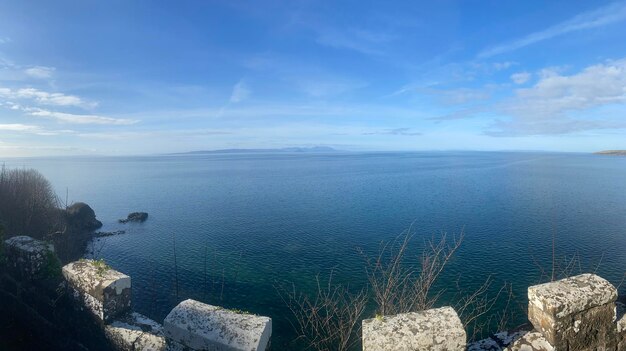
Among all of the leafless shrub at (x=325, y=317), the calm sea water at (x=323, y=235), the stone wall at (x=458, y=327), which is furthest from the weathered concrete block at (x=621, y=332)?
Answer: the calm sea water at (x=323, y=235)

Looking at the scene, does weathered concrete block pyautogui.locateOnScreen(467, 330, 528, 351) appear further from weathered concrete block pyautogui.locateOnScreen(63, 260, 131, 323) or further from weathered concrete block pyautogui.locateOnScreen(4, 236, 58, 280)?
weathered concrete block pyautogui.locateOnScreen(4, 236, 58, 280)

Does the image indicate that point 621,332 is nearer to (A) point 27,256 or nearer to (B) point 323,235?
(A) point 27,256

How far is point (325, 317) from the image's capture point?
23.1 m

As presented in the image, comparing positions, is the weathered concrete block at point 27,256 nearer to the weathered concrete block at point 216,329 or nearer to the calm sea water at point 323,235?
the weathered concrete block at point 216,329

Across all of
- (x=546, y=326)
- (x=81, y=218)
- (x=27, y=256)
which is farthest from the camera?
(x=81, y=218)

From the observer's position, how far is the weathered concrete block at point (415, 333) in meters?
4.10

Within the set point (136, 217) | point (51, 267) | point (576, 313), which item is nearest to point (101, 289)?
point (51, 267)

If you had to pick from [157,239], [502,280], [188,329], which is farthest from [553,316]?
[157,239]

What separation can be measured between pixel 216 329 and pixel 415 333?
2624mm

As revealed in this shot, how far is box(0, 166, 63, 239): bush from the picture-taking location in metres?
33.3

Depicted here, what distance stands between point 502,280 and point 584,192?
184ft

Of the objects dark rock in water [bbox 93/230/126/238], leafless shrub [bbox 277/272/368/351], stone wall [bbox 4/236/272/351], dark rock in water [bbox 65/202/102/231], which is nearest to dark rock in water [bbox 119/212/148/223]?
dark rock in water [bbox 65/202/102/231]

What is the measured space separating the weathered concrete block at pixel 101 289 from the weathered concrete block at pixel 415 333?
507 cm

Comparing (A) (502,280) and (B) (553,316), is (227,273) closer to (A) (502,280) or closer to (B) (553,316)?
(A) (502,280)
